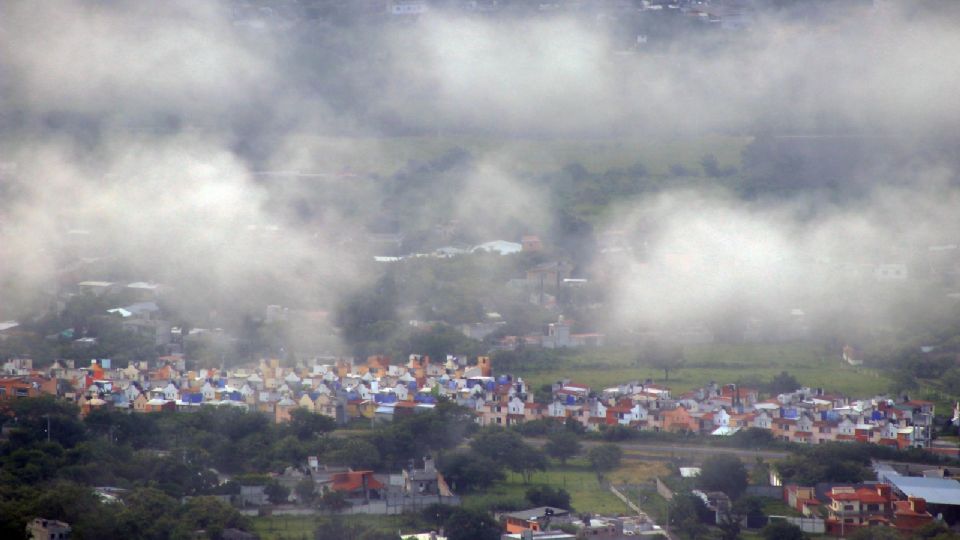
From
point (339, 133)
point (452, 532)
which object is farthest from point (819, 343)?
point (339, 133)

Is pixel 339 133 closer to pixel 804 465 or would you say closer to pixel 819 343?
pixel 819 343

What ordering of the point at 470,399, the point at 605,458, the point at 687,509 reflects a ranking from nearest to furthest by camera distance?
the point at 687,509 → the point at 605,458 → the point at 470,399

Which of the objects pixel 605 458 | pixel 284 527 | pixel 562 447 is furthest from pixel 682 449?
pixel 284 527

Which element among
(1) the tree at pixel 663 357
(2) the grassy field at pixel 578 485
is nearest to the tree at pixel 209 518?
(2) the grassy field at pixel 578 485

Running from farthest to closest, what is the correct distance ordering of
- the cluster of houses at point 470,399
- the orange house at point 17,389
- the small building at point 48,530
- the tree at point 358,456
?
the orange house at point 17,389
the cluster of houses at point 470,399
the tree at point 358,456
the small building at point 48,530

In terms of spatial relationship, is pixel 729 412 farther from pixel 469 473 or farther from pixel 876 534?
pixel 876 534

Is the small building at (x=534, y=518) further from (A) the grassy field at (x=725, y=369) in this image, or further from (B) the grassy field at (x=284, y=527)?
(A) the grassy field at (x=725, y=369)
